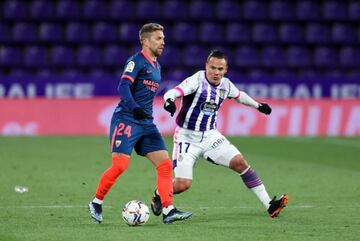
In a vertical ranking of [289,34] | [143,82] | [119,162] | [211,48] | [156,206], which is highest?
[143,82]

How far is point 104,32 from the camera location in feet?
73.0

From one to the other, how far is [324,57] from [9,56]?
301 inches

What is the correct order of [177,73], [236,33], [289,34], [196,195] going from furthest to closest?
[289,34] → [236,33] → [177,73] → [196,195]

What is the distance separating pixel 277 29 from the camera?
23.2 meters

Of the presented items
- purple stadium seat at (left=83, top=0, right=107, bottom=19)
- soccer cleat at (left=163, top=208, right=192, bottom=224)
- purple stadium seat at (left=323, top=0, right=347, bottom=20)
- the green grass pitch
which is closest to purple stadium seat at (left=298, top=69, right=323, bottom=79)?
purple stadium seat at (left=323, top=0, right=347, bottom=20)

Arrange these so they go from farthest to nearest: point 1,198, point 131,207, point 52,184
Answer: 1. point 52,184
2. point 1,198
3. point 131,207

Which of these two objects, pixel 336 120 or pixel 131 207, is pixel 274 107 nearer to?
pixel 336 120

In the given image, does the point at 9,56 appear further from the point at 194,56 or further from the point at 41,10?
the point at 194,56

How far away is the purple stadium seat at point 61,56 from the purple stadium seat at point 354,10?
708 centimetres

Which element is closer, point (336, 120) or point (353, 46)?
point (336, 120)

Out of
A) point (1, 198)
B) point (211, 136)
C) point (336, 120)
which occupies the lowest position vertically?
point (336, 120)

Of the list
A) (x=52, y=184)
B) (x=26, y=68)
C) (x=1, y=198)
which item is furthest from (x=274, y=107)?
(x=1, y=198)

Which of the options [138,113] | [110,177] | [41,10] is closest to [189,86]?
[138,113]

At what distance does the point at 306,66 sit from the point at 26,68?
267 inches
